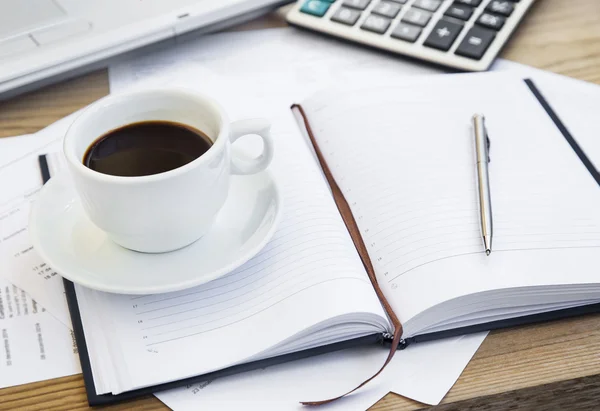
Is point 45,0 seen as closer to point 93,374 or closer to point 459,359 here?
point 93,374

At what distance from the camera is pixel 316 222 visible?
1.65 feet

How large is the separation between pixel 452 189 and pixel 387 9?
0.29m

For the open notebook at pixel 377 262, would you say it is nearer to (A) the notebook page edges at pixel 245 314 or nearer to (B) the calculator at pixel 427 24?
(A) the notebook page edges at pixel 245 314

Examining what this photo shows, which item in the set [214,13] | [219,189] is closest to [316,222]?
[219,189]

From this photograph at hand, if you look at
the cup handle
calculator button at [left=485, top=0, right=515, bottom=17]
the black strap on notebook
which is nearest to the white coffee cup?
the cup handle

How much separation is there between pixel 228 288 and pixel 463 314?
16 cm

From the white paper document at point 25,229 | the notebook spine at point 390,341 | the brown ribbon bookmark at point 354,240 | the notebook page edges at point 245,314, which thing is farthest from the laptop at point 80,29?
the notebook spine at point 390,341

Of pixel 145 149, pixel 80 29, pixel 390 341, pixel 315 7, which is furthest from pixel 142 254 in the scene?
pixel 315 7

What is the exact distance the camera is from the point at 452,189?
52 centimetres

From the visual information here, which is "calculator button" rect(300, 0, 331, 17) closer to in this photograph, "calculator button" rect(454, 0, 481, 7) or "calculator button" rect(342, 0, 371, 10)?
"calculator button" rect(342, 0, 371, 10)

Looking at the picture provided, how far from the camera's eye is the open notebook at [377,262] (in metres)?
0.43

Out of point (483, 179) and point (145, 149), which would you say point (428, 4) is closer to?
point (483, 179)

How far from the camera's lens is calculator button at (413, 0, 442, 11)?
731 mm

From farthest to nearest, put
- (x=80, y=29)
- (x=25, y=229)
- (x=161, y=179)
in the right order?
(x=80, y=29)
(x=25, y=229)
(x=161, y=179)
